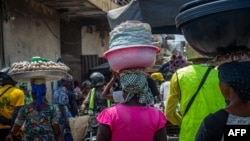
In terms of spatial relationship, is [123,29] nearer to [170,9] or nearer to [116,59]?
[116,59]

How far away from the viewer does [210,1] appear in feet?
7.94

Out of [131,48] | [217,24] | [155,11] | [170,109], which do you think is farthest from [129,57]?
[155,11]

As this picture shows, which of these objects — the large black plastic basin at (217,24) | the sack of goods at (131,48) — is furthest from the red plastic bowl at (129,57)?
the large black plastic basin at (217,24)

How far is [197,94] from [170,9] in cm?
119

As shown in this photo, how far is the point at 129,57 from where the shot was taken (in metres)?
3.04

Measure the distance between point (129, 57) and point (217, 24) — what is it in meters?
0.80

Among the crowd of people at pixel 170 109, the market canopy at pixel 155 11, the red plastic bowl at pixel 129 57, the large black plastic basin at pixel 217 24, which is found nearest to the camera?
the crowd of people at pixel 170 109

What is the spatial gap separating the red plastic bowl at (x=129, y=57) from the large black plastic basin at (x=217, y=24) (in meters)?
0.53

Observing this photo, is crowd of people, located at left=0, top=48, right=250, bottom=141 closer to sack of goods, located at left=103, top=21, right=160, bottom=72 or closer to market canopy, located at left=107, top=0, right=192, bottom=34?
sack of goods, located at left=103, top=21, right=160, bottom=72

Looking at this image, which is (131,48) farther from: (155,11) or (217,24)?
(155,11)

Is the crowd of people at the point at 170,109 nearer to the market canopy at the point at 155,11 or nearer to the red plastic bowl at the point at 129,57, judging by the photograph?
the red plastic bowl at the point at 129,57

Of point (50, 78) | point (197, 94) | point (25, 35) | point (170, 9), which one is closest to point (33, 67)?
point (50, 78)

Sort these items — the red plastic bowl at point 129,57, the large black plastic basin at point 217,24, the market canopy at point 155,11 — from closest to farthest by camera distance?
the large black plastic basin at point 217,24 → the red plastic bowl at point 129,57 → the market canopy at point 155,11

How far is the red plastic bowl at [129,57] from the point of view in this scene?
9.98 feet
